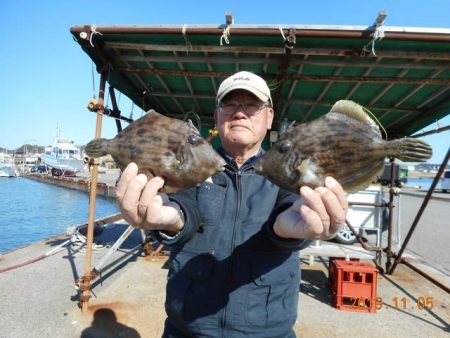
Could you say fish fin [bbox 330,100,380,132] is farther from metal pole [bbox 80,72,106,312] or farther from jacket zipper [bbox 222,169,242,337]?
metal pole [bbox 80,72,106,312]

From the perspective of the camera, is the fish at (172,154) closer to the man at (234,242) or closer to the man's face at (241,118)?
the man at (234,242)

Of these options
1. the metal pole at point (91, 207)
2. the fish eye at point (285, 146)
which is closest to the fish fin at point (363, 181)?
the fish eye at point (285, 146)

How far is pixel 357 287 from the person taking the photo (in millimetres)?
5977

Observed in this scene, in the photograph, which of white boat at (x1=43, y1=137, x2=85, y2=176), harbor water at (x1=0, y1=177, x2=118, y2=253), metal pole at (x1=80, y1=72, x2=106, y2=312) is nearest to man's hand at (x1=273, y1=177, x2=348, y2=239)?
metal pole at (x1=80, y1=72, x2=106, y2=312)

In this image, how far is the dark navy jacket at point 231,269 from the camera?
2275 millimetres

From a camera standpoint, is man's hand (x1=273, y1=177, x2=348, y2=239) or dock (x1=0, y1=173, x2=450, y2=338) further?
dock (x1=0, y1=173, x2=450, y2=338)

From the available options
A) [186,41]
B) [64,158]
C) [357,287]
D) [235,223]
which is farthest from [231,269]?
[64,158]

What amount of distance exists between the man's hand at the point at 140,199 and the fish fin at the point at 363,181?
1182 mm

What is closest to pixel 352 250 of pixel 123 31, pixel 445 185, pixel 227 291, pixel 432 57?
pixel 432 57

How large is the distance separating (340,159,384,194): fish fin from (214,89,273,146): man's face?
0.77 metres

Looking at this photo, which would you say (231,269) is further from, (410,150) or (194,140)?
(410,150)

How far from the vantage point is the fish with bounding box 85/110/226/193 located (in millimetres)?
2105

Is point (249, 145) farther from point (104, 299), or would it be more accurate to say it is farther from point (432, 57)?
point (104, 299)

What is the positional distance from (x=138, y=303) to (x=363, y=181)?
5053 mm
